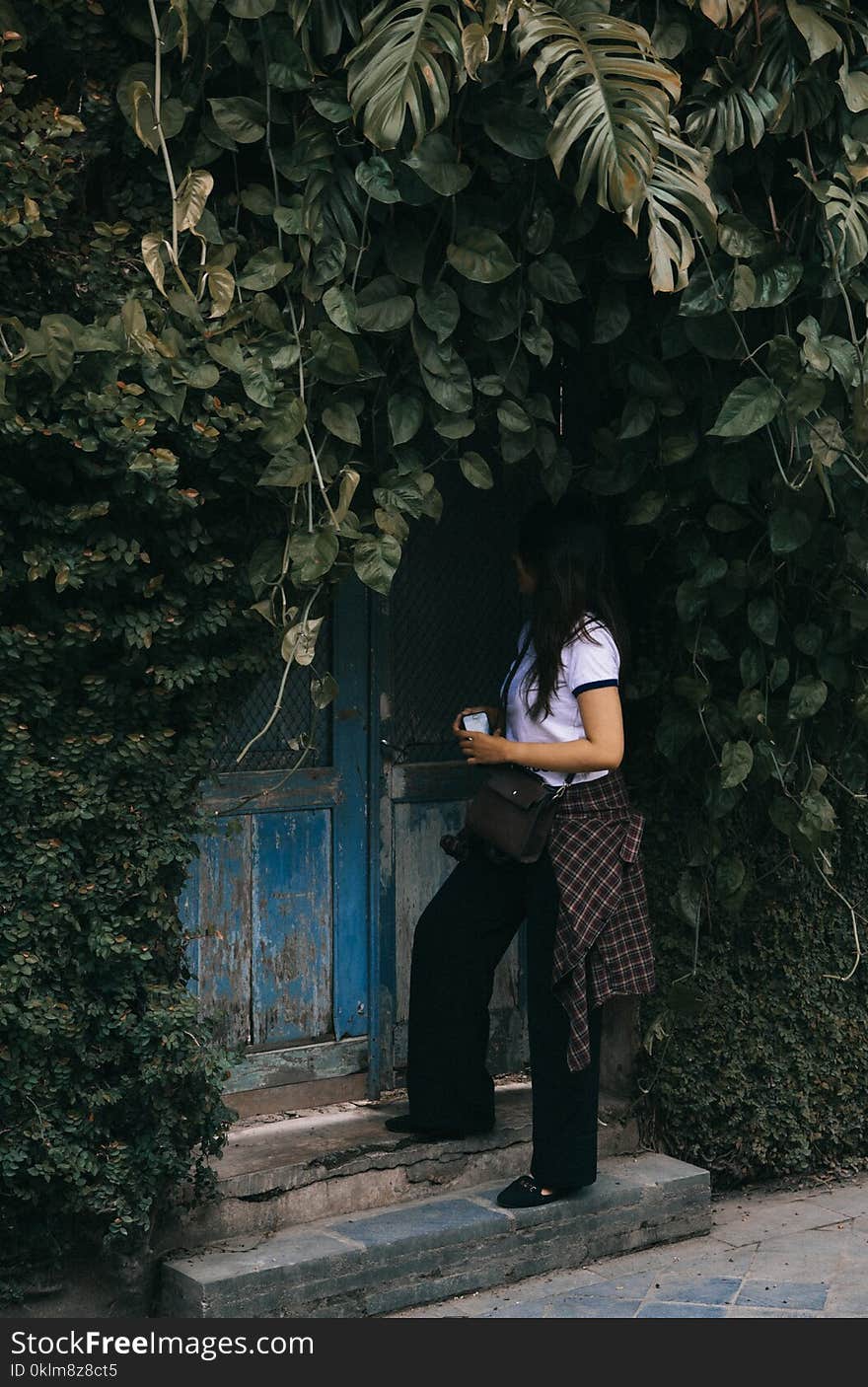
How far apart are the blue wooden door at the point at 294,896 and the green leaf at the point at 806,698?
1.30 m

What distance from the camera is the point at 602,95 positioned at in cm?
364

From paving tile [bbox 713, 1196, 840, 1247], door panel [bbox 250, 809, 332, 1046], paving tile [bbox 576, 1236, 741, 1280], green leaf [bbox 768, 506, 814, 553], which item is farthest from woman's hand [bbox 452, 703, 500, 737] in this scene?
paving tile [bbox 713, 1196, 840, 1247]

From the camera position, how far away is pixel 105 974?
3.82 m

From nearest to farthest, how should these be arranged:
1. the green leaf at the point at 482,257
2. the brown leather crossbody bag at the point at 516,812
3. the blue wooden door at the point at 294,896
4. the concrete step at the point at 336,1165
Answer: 1. the green leaf at the point at 482,257
2. the concrete step at the point at 336,1165
3. the brown leather crossbody bag at the point at 516,812
4. the blue wooden door at the point at 294,896

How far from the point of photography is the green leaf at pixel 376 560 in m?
3.84

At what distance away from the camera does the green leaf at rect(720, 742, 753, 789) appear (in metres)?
4.57

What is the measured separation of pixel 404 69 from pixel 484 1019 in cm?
253

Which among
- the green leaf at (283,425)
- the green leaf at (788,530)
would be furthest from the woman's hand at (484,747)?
the green leaf at (283,425)

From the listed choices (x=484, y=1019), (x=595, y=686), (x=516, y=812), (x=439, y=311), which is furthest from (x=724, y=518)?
(x=484, y=1019)

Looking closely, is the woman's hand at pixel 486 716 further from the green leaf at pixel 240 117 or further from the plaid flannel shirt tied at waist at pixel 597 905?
the green leaf at pixel 240 117

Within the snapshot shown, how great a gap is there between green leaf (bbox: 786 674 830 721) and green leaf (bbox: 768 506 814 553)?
0.45 meters

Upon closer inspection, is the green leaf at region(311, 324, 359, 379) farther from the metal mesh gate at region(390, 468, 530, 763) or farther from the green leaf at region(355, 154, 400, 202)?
the metal mesh gate at region(390, 468, 530, 763)

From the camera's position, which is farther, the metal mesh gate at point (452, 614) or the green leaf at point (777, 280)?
the metal mesh gate at point (452, 614)

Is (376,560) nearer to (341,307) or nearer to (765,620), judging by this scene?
(341,307)
